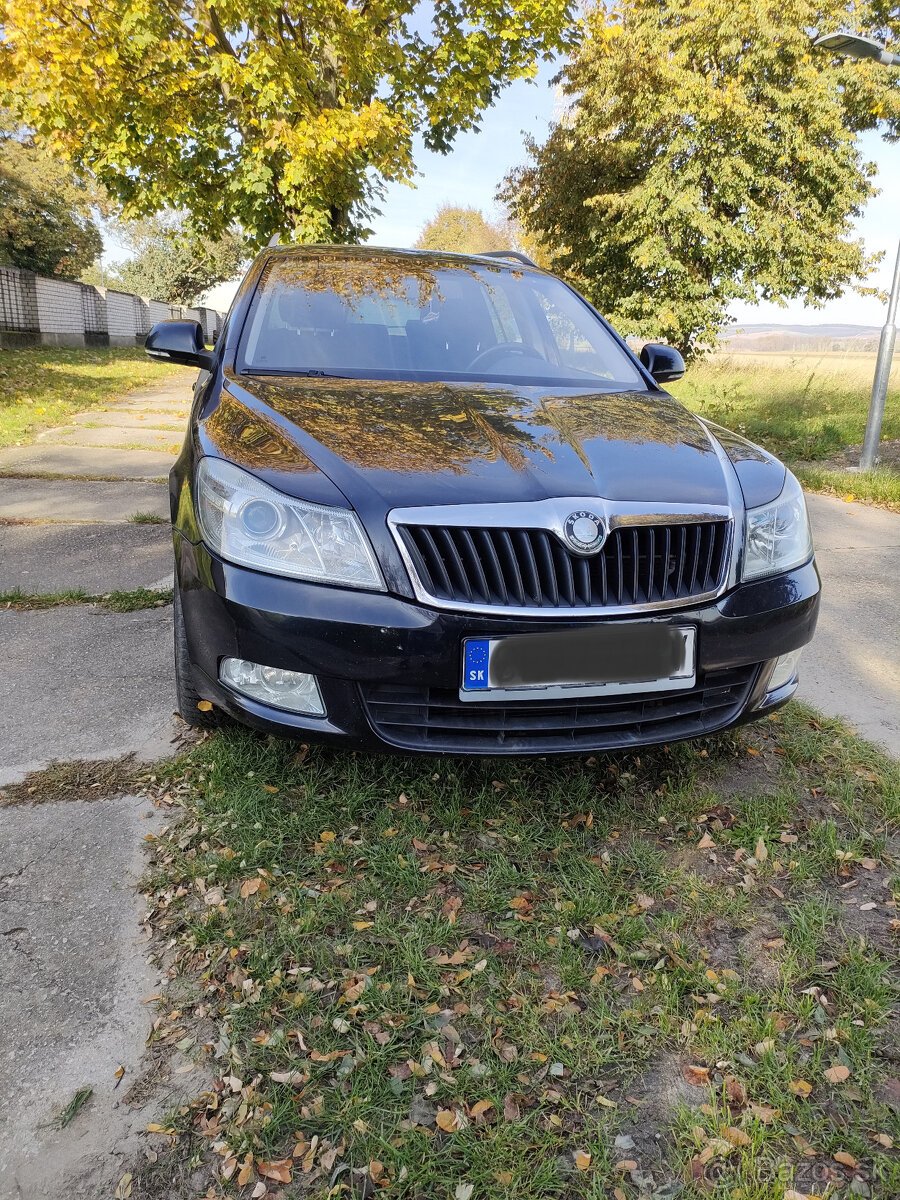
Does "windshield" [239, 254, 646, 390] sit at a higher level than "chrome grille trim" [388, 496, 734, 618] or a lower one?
higher

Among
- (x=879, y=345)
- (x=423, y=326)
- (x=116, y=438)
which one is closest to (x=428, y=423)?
(x=423, y=326)

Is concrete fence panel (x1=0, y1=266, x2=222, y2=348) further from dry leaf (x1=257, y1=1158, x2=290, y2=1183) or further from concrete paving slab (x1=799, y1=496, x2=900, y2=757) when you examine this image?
dry leaf (x1=257, y1=1158, x2=290, y2=1183)

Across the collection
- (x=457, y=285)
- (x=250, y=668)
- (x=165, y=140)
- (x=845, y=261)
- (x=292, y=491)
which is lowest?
(x=250, y=668)

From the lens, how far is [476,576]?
6.48 feet

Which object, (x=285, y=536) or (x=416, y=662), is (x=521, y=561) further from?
(x=285, y=536)

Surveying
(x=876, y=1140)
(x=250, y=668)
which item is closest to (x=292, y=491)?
(x=250, y=668)

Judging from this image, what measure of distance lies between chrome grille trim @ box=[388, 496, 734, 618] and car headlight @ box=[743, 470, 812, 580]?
35 centimetres

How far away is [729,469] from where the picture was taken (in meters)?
2.44

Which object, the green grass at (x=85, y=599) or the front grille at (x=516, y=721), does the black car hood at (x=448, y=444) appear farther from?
the green grass at (x=85, y=599)

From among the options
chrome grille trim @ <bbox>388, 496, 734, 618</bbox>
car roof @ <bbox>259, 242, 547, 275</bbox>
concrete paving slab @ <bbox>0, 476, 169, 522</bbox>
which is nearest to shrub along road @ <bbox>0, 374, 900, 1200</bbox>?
chrome grille trim @ <bbox>388, 496, 734, 618</bbox>

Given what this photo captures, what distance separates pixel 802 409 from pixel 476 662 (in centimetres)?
1237

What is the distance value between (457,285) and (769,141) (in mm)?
13367

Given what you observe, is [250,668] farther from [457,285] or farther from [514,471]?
[457,285]

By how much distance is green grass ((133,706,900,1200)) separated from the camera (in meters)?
1.46
